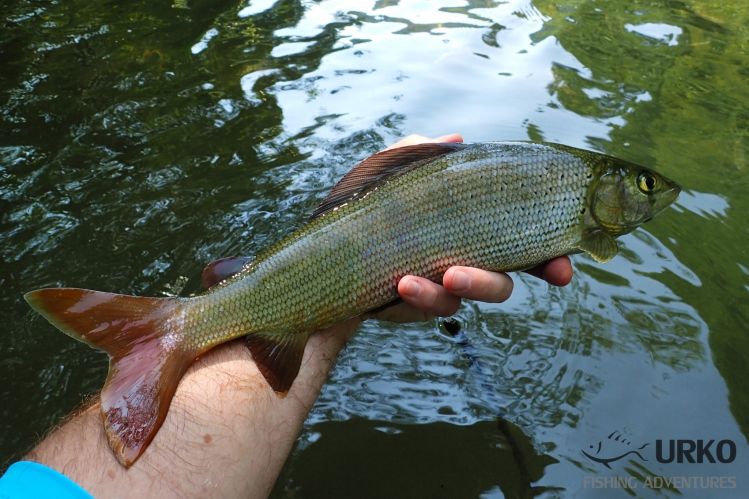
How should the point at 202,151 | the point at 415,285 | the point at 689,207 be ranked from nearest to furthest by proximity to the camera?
1. the point at 415,285
2. the point at 689,207
3. the point at 202,151

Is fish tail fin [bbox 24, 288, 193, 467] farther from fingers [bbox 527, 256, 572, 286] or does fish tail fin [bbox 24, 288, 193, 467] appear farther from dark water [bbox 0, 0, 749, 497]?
fingers [bbox 527, 256, 572, 286]

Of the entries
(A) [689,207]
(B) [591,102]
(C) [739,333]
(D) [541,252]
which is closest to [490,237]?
(D) [541,252]

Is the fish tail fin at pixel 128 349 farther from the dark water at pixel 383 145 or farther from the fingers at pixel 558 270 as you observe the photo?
the fingers at pixel 558 270

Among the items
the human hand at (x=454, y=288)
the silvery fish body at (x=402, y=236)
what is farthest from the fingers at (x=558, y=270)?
the silvery fish body at (x=402, y=236)

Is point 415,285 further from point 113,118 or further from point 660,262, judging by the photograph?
point 113,118

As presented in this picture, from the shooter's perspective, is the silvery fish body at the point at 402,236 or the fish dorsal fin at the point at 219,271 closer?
the silvery fish body at the point at 402,236

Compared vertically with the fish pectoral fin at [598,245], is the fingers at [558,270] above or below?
below
